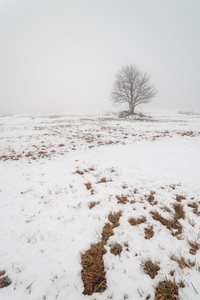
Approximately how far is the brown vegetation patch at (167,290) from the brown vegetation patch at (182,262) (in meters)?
0.31

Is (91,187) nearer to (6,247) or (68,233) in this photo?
(68,233)

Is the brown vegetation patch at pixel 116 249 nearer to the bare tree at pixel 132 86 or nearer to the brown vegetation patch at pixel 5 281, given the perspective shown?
the brown vegetation patch at pixel 5 281

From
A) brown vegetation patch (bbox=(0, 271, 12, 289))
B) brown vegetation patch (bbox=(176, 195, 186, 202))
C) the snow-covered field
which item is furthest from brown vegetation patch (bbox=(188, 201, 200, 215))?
brown vegetation patch (bbox=(0, 271, 12, 289))

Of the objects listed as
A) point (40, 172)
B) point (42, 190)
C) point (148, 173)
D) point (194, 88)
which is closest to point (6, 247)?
point (42, 190)

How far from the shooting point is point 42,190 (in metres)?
4.14

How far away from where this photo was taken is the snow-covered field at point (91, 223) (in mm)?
1940

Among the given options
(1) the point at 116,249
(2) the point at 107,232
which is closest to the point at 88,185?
(2) the point at 107,232

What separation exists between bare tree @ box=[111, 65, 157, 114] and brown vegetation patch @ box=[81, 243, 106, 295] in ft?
92.3

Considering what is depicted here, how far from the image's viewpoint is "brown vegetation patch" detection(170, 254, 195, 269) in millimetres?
2047

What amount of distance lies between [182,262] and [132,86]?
2892 centimetres

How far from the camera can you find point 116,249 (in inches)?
93.0

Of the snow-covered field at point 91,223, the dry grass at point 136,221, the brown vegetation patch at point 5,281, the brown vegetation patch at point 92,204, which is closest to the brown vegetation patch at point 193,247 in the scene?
the snow-covered field at point 91,223

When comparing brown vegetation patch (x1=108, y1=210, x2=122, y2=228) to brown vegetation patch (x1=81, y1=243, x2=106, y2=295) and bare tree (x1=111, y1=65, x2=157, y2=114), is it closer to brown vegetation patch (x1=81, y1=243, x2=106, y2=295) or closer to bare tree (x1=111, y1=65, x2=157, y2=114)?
brown vegetation patch (x1=81, y1=243, x2=106, y2=295)

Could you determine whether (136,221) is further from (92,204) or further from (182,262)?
(92,204)
